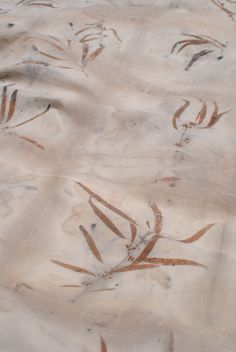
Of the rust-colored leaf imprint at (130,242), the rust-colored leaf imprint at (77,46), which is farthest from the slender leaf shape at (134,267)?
the rust-colored leaf imprint at (77,46)

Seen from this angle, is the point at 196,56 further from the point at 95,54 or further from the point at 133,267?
the point at 133,267

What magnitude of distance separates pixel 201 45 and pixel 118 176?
548 millimetres

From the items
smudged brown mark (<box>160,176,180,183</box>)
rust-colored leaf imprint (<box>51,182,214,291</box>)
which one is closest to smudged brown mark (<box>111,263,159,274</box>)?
rust-colored leaf imprint (<box>51,182,214,291</box>)

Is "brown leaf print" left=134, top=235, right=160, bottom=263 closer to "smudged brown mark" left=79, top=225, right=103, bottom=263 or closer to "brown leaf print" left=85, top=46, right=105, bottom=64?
"smudged brown mark" left=79, top=225, right=103, bottom=263

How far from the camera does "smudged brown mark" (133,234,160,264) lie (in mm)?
855

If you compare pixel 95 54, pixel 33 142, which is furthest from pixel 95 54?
pixel 33 142

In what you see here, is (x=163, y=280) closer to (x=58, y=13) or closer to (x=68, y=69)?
(x=68, y=69)

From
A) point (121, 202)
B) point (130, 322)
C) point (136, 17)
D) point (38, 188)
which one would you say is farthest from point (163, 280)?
point (136, 17)

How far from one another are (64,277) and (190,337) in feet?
0.71

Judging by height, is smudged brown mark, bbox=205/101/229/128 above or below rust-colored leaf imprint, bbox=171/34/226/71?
below

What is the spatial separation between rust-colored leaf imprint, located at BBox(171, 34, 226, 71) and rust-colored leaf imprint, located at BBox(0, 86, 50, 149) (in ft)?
1.35

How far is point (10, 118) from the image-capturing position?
1167mm

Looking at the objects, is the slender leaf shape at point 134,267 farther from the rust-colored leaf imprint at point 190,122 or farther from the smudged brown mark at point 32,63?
the smudged brown mark at point 32,63

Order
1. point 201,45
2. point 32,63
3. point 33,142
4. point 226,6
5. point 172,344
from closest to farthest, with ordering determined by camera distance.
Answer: point 172,344 → point 33,142 → point 32,63 → point 201,45 → point 226,6
